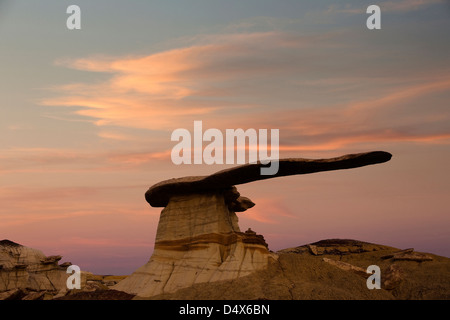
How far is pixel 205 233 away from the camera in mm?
40219

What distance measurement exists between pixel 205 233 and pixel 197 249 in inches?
44.7

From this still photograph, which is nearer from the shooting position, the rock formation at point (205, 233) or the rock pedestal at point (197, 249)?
the rock formation at point (205, 233)

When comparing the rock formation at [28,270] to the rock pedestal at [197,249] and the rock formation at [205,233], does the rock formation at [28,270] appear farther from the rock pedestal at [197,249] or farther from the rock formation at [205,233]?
the rock formation at [205,233]

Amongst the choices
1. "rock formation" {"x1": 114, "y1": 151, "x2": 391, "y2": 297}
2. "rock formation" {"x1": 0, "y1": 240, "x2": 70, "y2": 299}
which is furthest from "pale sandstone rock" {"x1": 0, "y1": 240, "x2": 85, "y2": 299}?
"rock formation" {"x1": 114, "y1": 151, "x2": 391, "y2": 297}

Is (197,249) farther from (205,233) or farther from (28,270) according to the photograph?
(28,270)

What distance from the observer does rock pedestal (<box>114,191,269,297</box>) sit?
3775 centimetres

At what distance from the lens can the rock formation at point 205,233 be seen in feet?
120

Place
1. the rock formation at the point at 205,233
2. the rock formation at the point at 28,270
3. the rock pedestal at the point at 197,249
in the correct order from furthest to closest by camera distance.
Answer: the rock formation at the point at 28,270, the rock pedestal at the point at 197,249, the rock formation at the point at 205,233

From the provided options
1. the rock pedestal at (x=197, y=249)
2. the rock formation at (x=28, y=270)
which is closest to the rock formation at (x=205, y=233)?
the rock pedestal at (x=197, y=249)

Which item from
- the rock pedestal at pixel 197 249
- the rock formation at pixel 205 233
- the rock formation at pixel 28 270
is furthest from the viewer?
the rock formation at pixel 28 270

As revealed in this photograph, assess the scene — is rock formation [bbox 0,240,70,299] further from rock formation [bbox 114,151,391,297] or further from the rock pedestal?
rock formation [bbox 114,151,391,297]
